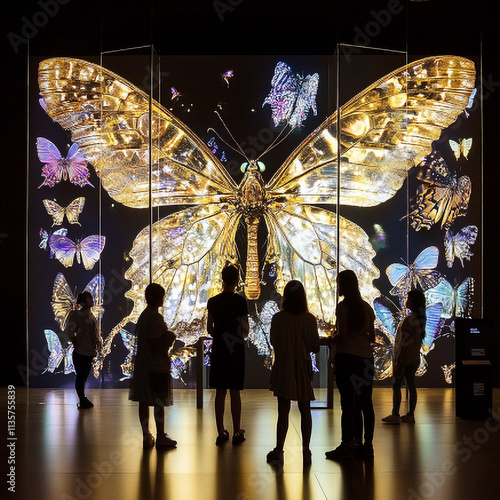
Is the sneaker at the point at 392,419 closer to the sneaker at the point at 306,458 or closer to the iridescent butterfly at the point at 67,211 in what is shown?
the sneaker at the point at 306,458

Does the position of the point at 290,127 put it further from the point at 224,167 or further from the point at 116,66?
the point at 116,66

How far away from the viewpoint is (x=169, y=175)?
7.62 m

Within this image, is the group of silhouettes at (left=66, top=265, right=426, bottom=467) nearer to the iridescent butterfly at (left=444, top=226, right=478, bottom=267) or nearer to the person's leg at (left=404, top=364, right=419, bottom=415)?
the person's leg at (left=404, top=364, right=419, bottom=415)

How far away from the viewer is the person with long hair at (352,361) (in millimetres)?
4559

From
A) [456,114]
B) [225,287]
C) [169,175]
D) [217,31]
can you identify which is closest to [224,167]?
[169,175]

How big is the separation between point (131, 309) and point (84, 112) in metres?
2.13

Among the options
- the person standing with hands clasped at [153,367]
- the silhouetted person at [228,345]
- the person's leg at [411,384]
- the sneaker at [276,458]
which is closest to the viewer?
the sneaker at [276,458]

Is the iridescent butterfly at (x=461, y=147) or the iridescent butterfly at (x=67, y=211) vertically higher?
the iridescent butterfly at (x=461, y=147)

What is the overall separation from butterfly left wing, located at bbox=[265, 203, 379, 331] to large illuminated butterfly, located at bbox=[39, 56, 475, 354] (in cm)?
1

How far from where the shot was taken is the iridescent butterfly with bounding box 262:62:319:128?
26.1ft

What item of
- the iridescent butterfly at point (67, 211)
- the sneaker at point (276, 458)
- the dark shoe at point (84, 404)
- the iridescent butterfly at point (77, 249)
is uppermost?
the iridescent butterfly at point (67, 211)

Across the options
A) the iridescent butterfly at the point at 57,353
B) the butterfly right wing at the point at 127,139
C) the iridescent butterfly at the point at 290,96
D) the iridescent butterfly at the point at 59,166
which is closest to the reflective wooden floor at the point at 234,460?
the iridescent butterfly at the point at 57,353

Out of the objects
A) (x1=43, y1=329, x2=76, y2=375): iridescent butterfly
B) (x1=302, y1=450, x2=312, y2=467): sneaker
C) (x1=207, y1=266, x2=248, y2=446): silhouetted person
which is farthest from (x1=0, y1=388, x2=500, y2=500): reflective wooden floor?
(x1=43, y1=329, x2=76, y2=375): iridescent butterfly

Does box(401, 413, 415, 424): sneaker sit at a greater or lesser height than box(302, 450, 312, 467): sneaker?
lesser
